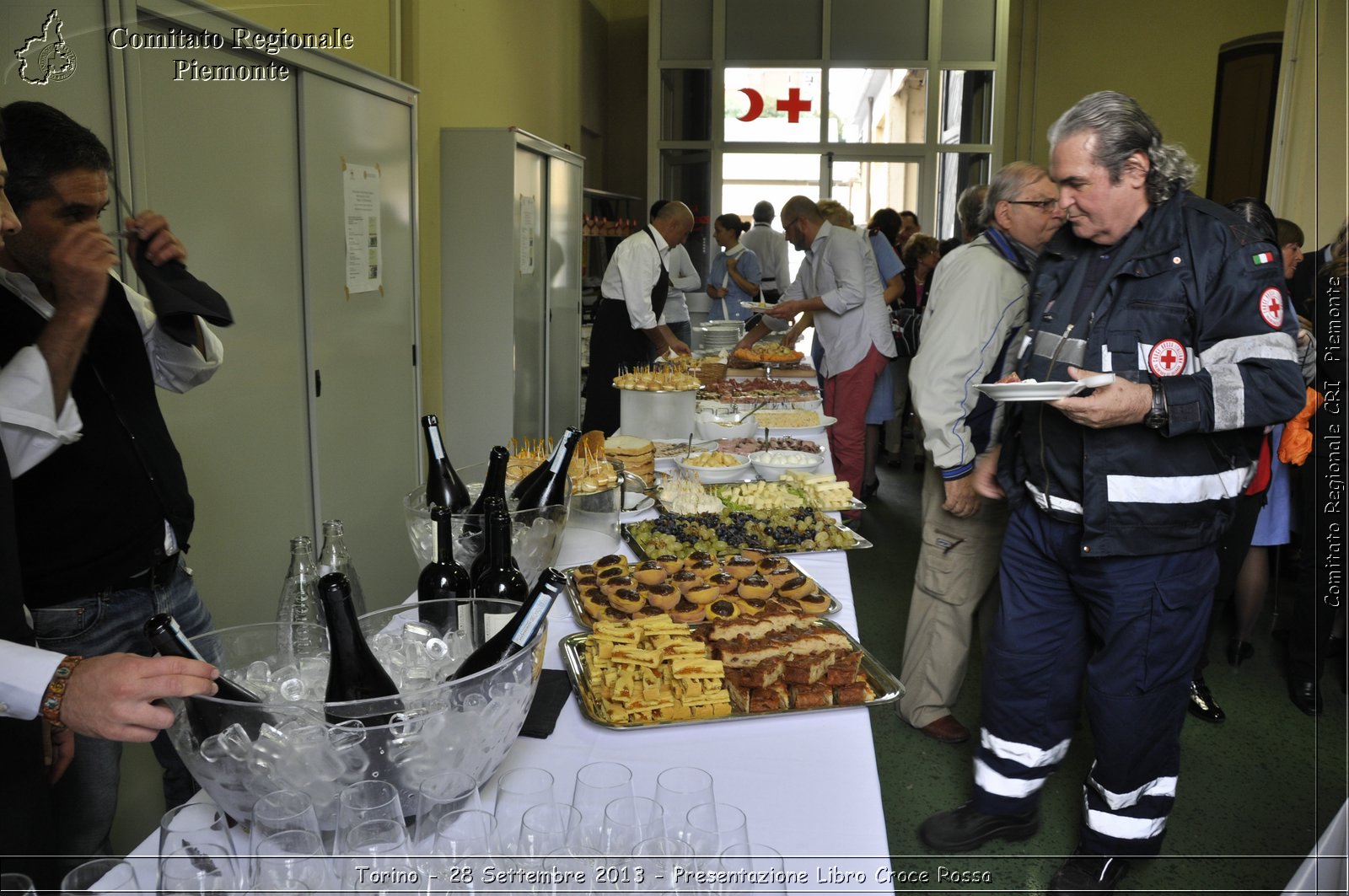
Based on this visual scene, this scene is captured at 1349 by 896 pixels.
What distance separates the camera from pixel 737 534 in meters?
2.22

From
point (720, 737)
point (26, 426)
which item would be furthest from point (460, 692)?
point (26, 426)

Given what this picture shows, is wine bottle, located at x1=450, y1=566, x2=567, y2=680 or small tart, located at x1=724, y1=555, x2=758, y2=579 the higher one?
wine bottle, located at x1=450, y1=566, x2=567, y2=680

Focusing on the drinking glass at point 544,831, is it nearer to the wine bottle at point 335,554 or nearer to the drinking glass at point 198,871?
the drinking glass at point 198,871

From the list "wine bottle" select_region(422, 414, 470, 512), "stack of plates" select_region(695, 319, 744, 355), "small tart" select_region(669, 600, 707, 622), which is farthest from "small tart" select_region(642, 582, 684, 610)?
"stack of plates" select_region(695, 319, 744, 355)

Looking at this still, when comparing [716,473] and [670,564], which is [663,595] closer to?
[670,564]

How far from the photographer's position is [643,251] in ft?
18.3

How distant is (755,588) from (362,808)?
38.8 inches

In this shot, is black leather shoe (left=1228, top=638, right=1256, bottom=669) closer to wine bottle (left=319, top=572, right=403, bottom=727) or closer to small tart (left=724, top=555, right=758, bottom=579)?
small tart (left=724, top=555, right=758, bottom=579)

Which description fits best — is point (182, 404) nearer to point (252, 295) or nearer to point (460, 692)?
point (252, 295)

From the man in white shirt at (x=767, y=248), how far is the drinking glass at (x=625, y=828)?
8.08 m

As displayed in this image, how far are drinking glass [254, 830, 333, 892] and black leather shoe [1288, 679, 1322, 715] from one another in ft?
11.3

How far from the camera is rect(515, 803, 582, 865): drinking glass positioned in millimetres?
906

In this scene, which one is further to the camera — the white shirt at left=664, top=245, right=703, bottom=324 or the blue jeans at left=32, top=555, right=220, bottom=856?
the white shirt at left=664, top=245, right=703, bottom=324

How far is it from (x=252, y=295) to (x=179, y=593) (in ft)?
4.25
